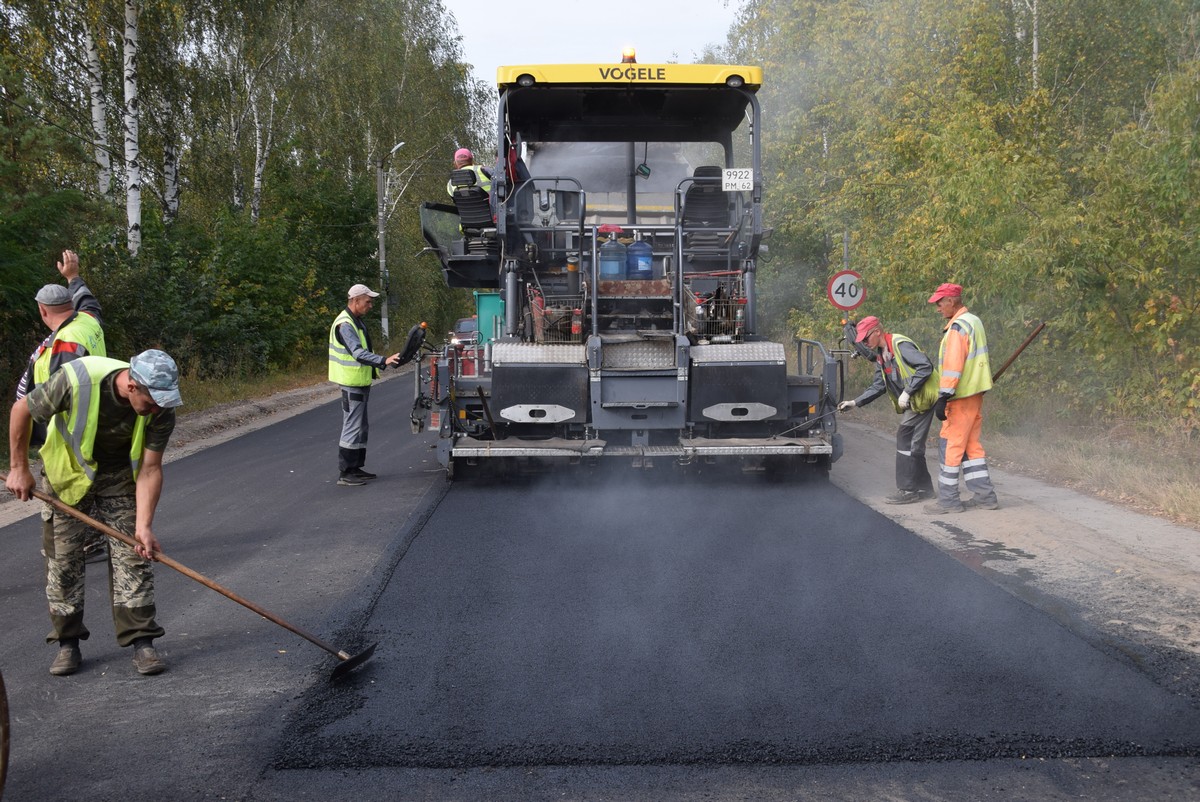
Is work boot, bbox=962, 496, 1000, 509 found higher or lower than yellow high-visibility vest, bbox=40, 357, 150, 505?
lower

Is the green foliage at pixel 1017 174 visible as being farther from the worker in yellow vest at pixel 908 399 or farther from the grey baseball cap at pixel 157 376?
the grey baseball cap at pixel 157 376

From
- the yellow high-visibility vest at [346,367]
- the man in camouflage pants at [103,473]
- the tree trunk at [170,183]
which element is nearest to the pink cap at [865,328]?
the yellow high-visibility vest at [346,367]

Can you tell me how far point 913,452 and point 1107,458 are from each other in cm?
257

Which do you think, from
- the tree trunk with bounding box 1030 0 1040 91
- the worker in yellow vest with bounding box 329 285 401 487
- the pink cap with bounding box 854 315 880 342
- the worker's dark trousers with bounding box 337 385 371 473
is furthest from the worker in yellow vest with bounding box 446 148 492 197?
the tree trunk with bounding box 1030 0 1040 91

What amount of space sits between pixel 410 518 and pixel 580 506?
1.23 m

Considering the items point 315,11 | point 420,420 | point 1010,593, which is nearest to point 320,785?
point 1010,593

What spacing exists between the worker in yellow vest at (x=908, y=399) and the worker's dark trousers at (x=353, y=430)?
12.7ft

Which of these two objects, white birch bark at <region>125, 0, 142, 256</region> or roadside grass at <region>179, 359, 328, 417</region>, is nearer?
roadside grass at <region>179, 359, 328, 417</region>

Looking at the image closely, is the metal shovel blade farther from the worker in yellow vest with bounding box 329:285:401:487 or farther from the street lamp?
the street lamp

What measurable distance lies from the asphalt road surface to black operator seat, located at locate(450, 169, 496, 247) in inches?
135

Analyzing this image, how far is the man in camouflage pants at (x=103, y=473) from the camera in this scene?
4.16 m

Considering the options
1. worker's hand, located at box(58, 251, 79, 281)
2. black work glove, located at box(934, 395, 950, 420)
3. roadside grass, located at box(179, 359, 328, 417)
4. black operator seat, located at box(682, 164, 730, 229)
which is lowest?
roadside grass, located at box(179, 359, 328, 417)

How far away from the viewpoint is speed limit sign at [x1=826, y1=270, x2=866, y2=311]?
13.8 metres

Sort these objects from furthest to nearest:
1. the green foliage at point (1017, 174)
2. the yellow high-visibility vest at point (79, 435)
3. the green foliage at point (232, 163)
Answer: the green foliage at point (232, 163) < the green foliage at point (1017, 174) < the yellow high-visibility vest at point (79, 435)
